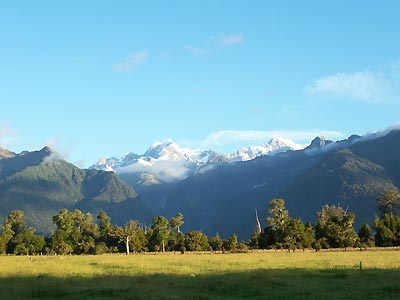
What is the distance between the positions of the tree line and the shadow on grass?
296 feet

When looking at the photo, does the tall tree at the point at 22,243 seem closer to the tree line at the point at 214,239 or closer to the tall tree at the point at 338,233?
the tree line at the point at 214,239

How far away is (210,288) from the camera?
38.7 meters

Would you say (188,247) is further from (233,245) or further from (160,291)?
(160,291)

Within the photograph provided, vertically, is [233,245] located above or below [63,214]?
below

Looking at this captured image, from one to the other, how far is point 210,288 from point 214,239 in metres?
134

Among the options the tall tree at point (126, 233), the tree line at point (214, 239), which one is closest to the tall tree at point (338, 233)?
the tree line at point (214, 239)

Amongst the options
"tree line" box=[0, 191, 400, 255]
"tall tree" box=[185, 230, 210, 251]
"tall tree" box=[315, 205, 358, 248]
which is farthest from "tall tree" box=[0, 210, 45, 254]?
"tall tree" box=[315, 205, 358, 248]

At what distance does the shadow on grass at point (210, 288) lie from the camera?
115 feet

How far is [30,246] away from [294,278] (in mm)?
123090

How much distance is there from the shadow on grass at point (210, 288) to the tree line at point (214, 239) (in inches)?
3552

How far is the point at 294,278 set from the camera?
45625 millimetres

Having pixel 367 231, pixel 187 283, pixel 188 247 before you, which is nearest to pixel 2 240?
pixel 188 247

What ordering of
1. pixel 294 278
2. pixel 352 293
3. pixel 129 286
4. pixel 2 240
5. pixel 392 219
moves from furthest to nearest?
pixel 2 240, pixel 392 219, pixel 294 278, pixel 129 286, pixel 352 293

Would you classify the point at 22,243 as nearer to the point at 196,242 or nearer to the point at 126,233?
the point at 126,233
